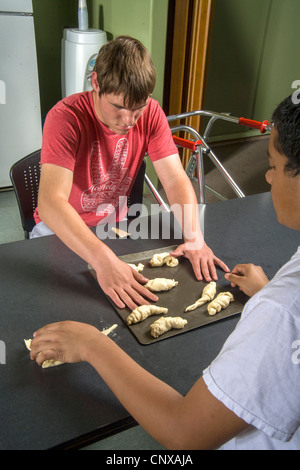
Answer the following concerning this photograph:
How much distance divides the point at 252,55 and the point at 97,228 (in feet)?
11.9

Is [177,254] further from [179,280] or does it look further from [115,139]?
[115,139]

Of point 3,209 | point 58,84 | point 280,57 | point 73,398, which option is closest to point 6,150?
point 3,209

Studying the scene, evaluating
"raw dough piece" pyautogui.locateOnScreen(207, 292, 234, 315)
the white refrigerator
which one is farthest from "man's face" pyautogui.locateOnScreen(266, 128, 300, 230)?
the white refrigerator

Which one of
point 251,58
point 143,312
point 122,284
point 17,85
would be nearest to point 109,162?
point 122,284

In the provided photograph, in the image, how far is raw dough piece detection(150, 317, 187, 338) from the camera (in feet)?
2.82

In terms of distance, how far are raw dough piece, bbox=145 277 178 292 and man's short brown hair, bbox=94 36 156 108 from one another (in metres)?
0.56

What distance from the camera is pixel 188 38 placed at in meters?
2.78

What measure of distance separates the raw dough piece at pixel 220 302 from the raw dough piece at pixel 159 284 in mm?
124

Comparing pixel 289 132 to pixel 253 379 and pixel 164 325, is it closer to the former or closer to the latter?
pixel 253 379

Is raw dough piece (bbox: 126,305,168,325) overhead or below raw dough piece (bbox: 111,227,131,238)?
overhead

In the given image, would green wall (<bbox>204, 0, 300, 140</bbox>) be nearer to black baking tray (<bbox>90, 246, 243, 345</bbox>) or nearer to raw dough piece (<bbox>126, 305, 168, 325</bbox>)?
black baking tray (<bbox>90, 246, 243, 345</bbox>)

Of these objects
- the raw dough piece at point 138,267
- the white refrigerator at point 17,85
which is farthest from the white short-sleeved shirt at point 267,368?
the white refrigerator at point 17,85

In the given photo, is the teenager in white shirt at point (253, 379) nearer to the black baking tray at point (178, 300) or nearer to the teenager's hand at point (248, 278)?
the black baking tray at point (178, 300)

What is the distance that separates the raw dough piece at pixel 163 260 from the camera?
112 cm
